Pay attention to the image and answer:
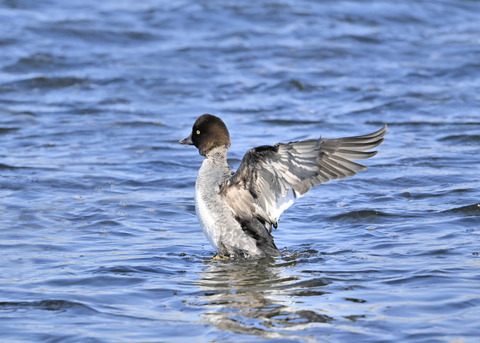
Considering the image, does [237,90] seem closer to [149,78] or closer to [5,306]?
[149,78]

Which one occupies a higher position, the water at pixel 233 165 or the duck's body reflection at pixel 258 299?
the water at pixel 233 165

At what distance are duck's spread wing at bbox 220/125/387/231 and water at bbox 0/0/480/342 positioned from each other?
1.81ft

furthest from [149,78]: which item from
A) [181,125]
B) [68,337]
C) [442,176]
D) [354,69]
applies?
[68,337]

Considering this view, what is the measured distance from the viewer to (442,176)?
29.4ft

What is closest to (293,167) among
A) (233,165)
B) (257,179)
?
(257,179)

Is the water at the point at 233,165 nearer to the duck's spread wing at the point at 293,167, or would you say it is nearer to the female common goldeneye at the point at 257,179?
the female common goldeneye at the point at 257,179

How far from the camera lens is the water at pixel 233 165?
518 cm

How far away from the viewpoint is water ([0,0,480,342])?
518 centimetres

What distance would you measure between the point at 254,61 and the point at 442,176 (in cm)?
682

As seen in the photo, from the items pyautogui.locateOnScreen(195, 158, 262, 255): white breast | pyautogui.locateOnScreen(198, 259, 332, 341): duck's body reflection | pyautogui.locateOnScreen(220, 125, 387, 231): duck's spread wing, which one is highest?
pyautogui.locateOnScreen(220, 125, 387, 231): duck's spread wing

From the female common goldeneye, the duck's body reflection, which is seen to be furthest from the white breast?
the duck's body reflection

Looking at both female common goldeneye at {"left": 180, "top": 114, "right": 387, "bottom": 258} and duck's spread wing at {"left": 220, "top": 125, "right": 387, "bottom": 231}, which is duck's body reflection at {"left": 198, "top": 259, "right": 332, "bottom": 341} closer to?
→ female common goldeneye at {"left": 180, "top": 114, "right": 387, "bottom": 258}

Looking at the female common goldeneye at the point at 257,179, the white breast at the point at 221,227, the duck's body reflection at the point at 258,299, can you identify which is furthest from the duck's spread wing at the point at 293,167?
the duck's body reflection at the point at 258,299

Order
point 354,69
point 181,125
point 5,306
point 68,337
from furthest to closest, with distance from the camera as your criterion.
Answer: point 354,69
point 181,125
point 5,306
point 68,337
